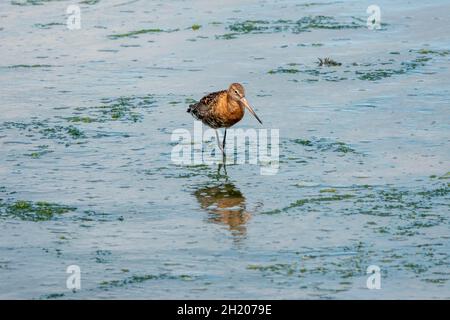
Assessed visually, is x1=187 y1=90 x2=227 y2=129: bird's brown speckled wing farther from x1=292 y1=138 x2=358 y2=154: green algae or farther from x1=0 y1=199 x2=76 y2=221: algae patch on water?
x1=0 y1=199 x2=76 y2=221: algae patch on water

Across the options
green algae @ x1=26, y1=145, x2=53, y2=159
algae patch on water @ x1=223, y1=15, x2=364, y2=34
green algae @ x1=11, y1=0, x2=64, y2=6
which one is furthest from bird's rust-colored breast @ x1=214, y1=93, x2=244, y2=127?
green algae @ x1=11, y1=0, x2=64, y2=6

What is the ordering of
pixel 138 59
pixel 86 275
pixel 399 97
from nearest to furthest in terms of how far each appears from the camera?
1. pixel 86 275
2. pixel 399 97
3. pixel 138 59

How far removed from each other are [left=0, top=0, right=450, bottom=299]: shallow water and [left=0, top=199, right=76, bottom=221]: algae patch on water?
1.1 inches

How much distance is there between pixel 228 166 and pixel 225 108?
1.08 metres

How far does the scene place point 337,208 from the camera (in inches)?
432

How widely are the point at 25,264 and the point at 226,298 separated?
1917 mm

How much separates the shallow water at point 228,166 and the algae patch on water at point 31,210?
0.09 feet

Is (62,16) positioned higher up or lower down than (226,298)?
higher up

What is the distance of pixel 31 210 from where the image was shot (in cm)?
1111

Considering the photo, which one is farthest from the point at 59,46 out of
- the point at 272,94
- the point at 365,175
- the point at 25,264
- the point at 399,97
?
the point at 25,264

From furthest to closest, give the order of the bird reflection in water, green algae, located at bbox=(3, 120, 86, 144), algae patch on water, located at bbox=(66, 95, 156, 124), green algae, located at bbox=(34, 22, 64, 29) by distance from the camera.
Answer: green algae, located at bbox=(34, 22, 64, 29), algae patch on water, located at bbox=(66, 95, 156, 124), green algae, located at bbox=(3, 120, 86, 144), the bird reflection in water

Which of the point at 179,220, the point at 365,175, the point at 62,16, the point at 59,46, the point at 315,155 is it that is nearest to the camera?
the point at 179,220

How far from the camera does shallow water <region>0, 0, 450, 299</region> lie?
9500 mm

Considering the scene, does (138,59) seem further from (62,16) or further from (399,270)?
(399,270)
